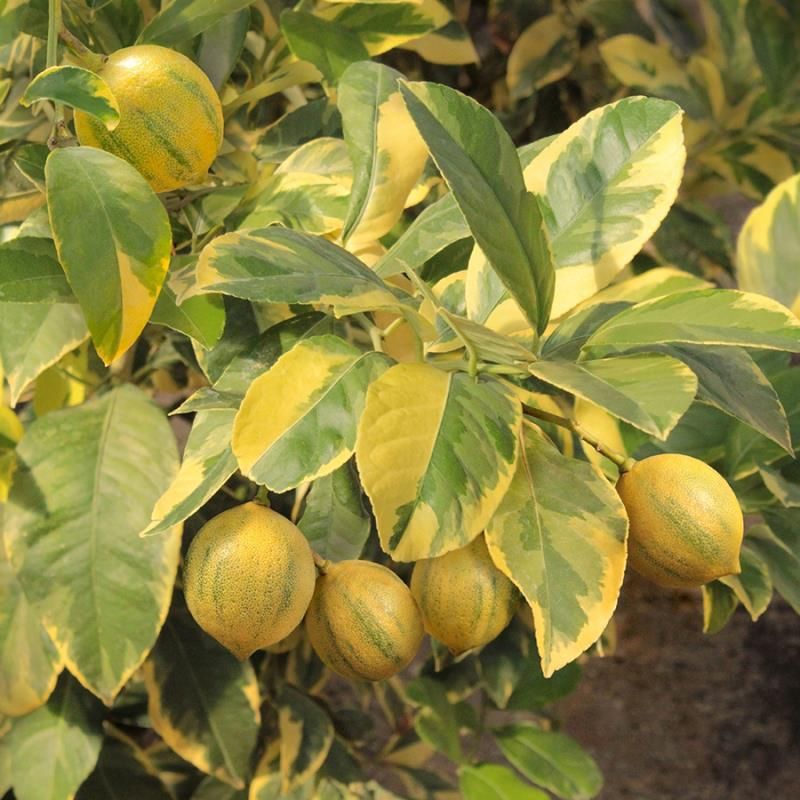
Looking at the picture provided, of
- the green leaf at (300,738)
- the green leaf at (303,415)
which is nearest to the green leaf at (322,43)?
the green leaf at (303,415)

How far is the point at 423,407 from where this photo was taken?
0.36 m

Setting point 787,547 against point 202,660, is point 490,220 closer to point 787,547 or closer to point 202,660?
point 787,547

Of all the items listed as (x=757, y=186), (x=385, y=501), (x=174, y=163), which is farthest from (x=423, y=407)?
(x=757, y=186)

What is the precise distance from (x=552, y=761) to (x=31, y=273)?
26.4 inches

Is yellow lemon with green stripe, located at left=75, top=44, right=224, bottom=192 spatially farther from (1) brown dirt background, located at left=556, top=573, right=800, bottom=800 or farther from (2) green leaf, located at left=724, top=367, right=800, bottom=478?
(1) brown dirt background, located at left=556, top=573, right=800, bottom=800

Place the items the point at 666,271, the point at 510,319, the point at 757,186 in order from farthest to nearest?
the point at 757,186, the point at 666,271, the point at 510,319

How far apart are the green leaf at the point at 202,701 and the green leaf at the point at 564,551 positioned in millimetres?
358

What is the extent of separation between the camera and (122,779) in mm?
742

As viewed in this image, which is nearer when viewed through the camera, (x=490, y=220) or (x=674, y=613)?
(x=490, y=220)

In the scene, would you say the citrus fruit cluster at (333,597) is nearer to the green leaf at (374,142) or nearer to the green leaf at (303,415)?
the green leaf at (303,415)

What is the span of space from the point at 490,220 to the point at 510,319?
125mm

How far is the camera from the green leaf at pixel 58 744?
0.63m

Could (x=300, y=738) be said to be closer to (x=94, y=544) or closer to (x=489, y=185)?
(x=94, y=544)

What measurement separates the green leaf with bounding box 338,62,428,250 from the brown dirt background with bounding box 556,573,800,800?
1002mm
